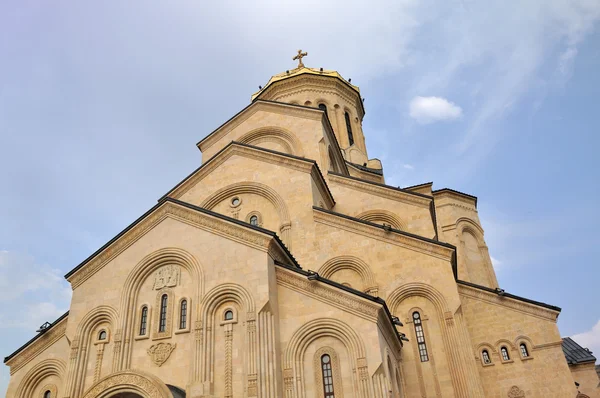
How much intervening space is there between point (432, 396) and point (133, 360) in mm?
8502

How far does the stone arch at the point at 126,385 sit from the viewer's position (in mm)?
11391

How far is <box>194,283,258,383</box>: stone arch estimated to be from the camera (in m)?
11.8

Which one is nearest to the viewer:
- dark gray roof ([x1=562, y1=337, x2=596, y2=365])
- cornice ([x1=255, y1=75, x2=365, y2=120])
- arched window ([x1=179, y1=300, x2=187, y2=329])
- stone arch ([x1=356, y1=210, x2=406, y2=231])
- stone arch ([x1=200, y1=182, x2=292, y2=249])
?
arched window ([x1=179, y1=300, x2=187, y2=329])

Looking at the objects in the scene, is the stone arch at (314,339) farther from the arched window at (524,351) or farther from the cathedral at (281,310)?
the arched window at (524,351)

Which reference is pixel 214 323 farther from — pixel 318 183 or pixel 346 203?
pixel 346 203

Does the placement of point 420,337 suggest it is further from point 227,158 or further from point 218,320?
point 227,158

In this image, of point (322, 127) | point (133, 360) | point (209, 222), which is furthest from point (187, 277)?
point (322, 127)

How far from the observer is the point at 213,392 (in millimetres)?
11594

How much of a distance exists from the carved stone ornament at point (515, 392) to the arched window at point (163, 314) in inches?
438

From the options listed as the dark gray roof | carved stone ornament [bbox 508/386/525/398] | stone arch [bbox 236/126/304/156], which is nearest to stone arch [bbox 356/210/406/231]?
stone arch [bbox 236/126/304/156]

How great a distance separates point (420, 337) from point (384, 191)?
6498 millimetres

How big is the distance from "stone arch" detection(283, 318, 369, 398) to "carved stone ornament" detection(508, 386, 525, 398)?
718cm

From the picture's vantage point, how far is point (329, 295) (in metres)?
12.2

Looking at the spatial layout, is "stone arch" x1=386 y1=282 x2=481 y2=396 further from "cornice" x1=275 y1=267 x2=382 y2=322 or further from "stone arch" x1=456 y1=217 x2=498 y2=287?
"stone arch" x1=456 y1=217 x2=498 y2=287
